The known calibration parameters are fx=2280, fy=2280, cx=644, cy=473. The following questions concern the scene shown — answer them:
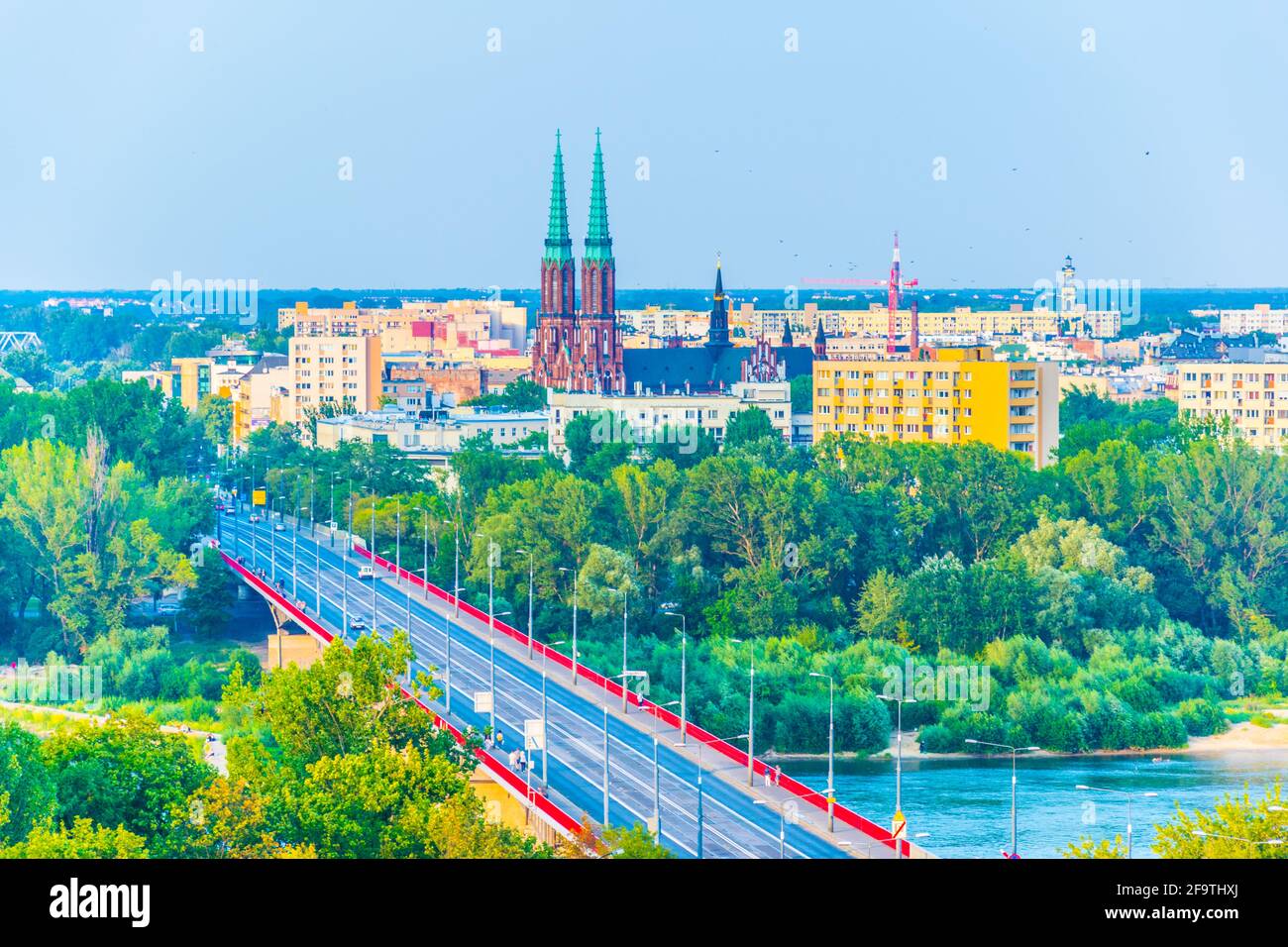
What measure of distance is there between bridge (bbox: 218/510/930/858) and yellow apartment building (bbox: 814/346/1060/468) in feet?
75.0

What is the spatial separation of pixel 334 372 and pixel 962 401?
35637mm

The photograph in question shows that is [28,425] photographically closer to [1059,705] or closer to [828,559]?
[828,559]

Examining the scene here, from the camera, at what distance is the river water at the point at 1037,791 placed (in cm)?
3019

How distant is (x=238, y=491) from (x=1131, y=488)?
30.9 metres

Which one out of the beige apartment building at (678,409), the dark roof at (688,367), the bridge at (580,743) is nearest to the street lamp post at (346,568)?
the bridge at (580,743)

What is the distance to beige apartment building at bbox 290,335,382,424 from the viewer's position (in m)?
93.5

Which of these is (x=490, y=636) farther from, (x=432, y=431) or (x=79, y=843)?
(x=432, y=431)

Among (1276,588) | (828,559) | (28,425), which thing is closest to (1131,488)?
(1276,588)

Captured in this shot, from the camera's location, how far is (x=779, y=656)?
144 feet

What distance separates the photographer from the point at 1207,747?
39875mm

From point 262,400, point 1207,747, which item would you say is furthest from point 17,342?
point 1207,747

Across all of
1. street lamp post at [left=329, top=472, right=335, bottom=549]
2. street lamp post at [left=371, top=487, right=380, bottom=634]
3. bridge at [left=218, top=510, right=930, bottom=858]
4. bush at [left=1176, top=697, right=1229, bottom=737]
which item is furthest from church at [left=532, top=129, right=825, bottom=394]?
bush at [left=1176, top=697, right=1229, bottom=737]

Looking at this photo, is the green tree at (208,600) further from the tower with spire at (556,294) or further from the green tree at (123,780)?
the tower with spire at (556,294)

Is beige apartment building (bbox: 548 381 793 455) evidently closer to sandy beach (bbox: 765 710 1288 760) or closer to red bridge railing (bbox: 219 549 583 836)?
sandy beach (bbox: 765 710 1288 760)
